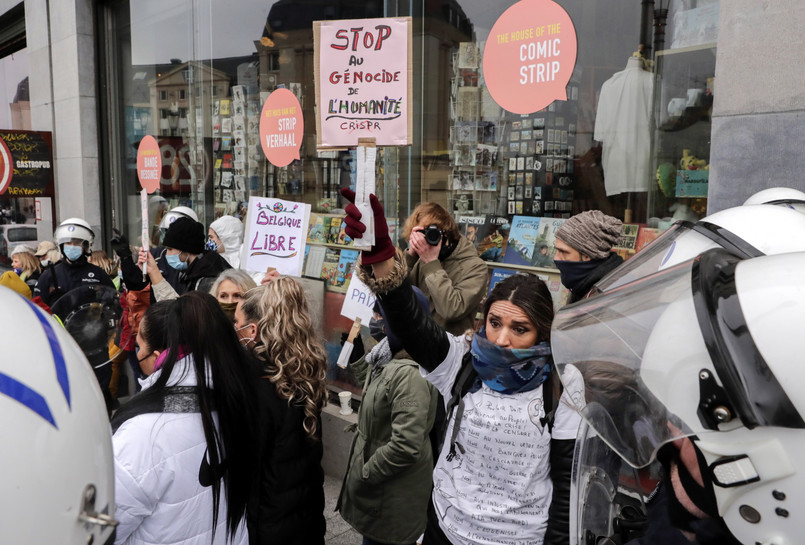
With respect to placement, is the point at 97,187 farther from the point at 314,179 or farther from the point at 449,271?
the point at 449,271

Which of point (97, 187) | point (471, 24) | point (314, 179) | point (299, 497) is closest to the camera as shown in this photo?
point (299, 497)

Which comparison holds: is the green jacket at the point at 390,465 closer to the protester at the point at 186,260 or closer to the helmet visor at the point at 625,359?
the helmet visor at the point at 625,359

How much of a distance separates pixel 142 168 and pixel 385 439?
19.9 feet

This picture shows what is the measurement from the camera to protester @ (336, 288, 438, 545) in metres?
2.98

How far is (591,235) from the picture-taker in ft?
10.0

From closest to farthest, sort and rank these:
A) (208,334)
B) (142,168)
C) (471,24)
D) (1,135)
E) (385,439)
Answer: (208,334) < (385,439) < (471,24) < (142,168) < (1,135)

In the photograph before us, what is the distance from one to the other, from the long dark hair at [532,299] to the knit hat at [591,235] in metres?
0.77

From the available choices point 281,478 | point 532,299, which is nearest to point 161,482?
point 281,478

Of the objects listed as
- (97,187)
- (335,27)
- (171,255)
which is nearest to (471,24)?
(335,27)

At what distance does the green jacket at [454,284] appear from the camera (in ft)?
11.2

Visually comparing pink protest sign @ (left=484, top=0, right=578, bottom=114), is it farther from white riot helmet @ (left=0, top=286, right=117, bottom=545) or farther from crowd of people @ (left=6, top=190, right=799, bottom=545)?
white riot helmet @ (left=0, top=286, right=117, bottom=545)

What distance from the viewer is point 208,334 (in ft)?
7.14

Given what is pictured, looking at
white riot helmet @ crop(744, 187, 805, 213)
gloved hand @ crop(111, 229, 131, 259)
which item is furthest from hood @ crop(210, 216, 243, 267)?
white riot helmet @ crop(744, 187, 805, 213)

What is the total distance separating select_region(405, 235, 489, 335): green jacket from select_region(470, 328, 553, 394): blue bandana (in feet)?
3.95
